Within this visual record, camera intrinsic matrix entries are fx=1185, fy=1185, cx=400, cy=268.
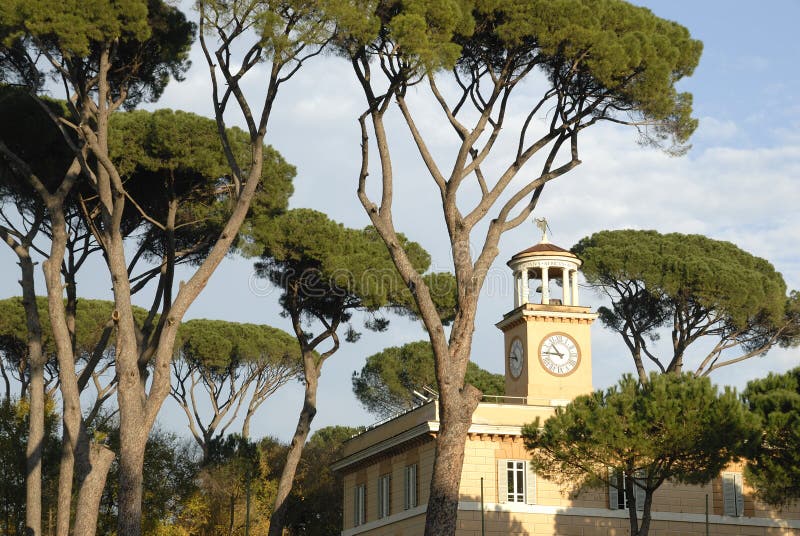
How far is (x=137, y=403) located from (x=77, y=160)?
19.9 feet

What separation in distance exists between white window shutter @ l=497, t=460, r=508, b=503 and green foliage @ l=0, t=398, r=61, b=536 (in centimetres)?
1293

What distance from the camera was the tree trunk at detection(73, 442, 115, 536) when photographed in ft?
64.3

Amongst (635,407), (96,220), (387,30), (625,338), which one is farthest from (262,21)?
(625,338)

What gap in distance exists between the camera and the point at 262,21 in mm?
21016

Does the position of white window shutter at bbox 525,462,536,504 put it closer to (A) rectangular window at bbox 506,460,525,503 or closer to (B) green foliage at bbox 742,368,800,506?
(A) rectangular window at bbox 506,460,525,503

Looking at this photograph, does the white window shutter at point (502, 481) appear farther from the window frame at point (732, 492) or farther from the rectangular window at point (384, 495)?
the window frame at point (732, 492)

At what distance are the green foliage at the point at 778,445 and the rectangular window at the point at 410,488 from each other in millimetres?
10013

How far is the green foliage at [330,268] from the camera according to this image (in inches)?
1353

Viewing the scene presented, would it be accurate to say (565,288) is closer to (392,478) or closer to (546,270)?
(546,270)

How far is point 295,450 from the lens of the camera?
34.4 meters

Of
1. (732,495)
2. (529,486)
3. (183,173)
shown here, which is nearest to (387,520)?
(529,486)

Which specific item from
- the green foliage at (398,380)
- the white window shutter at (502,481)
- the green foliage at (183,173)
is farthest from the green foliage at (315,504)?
the green foliage at (183,173)

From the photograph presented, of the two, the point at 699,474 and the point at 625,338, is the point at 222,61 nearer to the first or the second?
the point at 699,474

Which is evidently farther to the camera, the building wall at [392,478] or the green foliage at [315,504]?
the green foliage at [315,504]
